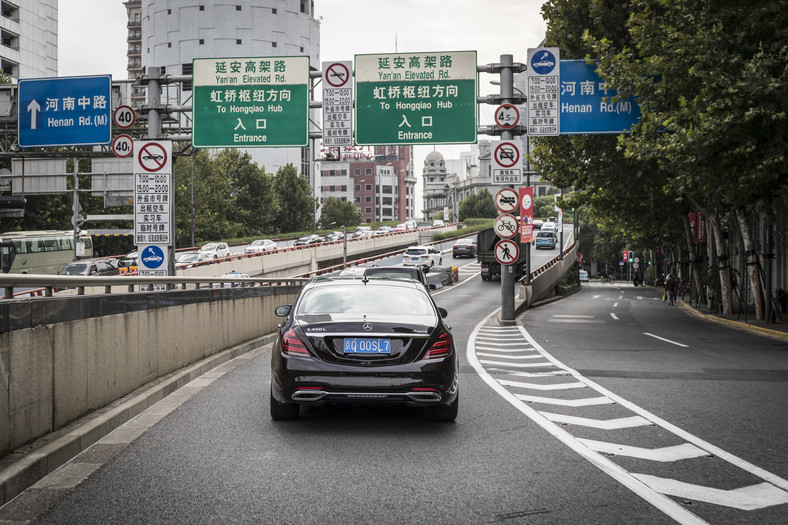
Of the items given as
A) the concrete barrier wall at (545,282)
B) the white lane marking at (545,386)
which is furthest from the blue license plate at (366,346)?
the concrete barrier wall at (545,282)

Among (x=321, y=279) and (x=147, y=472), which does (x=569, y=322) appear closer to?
(x=321, y=279)

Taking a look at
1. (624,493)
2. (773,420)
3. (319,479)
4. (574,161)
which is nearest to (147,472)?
(319,479)

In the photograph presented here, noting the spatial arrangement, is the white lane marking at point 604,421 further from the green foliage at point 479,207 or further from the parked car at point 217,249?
the green foliage at point 479,207

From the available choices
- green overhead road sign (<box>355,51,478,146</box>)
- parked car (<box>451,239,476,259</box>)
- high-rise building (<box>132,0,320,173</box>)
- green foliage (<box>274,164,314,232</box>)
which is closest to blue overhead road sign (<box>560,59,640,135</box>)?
green overhead road sign (<box>355,51,478,146</box>)

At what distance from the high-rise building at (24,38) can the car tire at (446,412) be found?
72073mm

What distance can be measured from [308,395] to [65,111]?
1608cm

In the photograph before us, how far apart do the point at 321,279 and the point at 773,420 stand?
4.84 meters

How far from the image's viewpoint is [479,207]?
157500 millimetres

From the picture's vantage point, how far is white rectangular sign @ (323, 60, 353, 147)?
66.8 feet

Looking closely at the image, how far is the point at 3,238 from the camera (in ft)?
148

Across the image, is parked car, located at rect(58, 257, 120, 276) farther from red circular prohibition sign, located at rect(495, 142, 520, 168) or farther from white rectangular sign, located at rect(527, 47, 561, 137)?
white rectangular sign, located at rect(527, 47, 561, 137)

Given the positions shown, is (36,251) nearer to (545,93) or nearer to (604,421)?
(545,93)

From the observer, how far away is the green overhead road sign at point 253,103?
2006cm

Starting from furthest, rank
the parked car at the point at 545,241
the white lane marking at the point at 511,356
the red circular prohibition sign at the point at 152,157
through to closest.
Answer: the parked car at the point at 545,241
the red circular prohibition sign at the point at 152,157
the white lane marking at the point at 511,356
